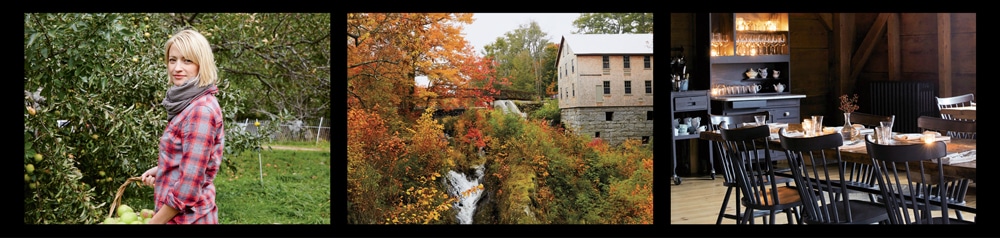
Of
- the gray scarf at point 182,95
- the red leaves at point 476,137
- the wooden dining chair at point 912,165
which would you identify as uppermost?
the gray scarf at point 182,95

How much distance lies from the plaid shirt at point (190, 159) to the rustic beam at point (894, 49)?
290 inches

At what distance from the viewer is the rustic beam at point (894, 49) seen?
9016 millimetres

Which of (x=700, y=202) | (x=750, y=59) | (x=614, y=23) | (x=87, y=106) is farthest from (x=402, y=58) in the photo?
(x=750, y=59)

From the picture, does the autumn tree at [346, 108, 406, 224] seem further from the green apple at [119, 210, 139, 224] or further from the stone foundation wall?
the green apple at [119, 210, 139, 224]

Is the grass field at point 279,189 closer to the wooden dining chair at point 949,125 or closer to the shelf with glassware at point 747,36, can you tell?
the shelf with glassware at point 747,36

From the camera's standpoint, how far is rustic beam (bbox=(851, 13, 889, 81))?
29.9 ft

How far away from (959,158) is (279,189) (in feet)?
22.6

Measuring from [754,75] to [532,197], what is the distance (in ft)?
16.1

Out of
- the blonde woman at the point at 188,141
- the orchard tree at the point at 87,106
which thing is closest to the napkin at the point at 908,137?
the blonde woman at the point at 188,141

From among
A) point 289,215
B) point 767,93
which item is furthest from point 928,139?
point 289,215

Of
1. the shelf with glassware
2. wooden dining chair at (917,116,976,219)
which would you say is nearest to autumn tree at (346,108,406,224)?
wooden dining chair at (917,116,976,219)

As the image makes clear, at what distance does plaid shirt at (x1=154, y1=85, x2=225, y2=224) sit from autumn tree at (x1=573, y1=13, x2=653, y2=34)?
1.77 meters
